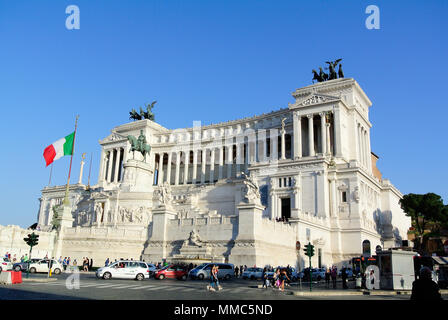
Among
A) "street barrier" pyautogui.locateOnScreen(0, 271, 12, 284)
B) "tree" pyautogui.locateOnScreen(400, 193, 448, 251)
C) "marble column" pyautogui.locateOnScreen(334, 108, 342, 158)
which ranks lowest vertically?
"street barrier" pyautogui.locateOnScreen(0, 271, 12, 284)

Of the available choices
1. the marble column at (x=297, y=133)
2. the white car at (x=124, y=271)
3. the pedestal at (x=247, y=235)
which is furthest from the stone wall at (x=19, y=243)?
the marble column at (x=297, y=133)

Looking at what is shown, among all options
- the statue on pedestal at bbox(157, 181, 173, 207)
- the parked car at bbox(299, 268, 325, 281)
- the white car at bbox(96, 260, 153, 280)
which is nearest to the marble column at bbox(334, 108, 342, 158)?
the parked car at bbox(299, 268, 325, 281)

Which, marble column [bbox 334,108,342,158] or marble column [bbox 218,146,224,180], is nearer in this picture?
marble column [bbox 334,108,342,158]

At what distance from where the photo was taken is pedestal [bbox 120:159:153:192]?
65000 mm

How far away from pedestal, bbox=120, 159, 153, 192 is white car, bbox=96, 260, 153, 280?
33868 mm

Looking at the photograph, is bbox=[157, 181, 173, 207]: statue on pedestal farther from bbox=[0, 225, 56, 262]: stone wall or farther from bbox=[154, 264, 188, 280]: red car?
bbox=[0, 225, 56, 262]: stone wall

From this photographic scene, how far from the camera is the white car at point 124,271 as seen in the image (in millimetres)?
29766

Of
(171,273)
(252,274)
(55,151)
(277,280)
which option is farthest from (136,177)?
(277,280)

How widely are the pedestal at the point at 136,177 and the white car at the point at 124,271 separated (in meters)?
33.9

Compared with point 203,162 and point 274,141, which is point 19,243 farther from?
point 203,162

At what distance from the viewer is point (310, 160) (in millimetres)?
60938

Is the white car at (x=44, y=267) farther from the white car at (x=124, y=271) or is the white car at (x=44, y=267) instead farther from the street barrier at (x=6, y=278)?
the street barrier at (x=6, y=278)

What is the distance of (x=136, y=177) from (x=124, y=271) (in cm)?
3709

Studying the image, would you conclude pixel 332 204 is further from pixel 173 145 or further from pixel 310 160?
pixel 173 145
